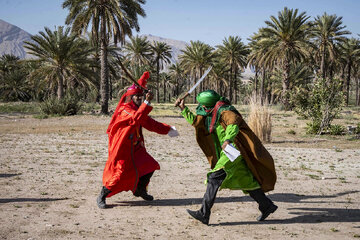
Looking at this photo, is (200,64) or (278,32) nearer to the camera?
(278,32)

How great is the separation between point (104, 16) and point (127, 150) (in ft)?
59.9

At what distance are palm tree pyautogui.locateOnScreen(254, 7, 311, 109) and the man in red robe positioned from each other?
2551 cm

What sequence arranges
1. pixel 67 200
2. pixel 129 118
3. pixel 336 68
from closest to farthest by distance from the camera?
pixel 129 118 < pixel 67 200 < pixel 336 68

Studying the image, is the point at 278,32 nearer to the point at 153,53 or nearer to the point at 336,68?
the point at 336,68

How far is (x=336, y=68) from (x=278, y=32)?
18.5m

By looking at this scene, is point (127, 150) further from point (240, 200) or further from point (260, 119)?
point (260, 119)

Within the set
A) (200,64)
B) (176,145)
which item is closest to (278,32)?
(200,64)

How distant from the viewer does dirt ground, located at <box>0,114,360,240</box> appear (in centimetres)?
440

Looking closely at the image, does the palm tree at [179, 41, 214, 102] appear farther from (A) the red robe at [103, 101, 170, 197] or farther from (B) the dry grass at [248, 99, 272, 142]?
(A) the red robe at [103, 101, 170, 197]

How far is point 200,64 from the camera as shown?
151ft

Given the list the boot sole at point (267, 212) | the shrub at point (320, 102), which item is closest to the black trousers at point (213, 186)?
the boot sole at point (267, 212)

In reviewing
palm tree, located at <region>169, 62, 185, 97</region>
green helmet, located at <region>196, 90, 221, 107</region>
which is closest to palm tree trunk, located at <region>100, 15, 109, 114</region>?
green helmet, located at <region>196, 90, 221, 107</region>

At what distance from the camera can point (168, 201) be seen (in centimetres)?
572

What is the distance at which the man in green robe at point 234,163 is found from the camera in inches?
176
